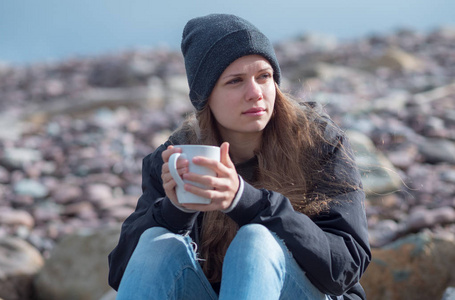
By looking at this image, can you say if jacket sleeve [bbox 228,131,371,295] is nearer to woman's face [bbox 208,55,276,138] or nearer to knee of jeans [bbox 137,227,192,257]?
knee of jeans [bbox 137,227,192,257]

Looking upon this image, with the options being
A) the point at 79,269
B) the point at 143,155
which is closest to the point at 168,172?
the point at 79,269

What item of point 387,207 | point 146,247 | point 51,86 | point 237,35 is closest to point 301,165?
point 237,35

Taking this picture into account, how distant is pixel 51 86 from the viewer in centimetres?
1398

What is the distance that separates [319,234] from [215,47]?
82 centimetres

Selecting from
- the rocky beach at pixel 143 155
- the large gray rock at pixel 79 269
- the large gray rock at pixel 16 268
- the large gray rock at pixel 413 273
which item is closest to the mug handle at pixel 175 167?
the rocky beach at pixel 143 155

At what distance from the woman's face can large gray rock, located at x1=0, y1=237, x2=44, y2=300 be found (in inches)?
87.3

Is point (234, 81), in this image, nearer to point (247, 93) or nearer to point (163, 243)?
point (247, 93)

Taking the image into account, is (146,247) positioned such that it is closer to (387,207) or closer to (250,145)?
(250,145)

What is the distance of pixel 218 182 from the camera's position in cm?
177

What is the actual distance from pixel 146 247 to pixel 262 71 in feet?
2.59

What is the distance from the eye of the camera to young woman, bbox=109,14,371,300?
1.84m

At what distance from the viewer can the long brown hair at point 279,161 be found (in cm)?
221

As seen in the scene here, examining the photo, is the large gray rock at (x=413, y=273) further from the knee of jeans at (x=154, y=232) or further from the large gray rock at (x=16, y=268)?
the large gray rock at (x=16, y=268)

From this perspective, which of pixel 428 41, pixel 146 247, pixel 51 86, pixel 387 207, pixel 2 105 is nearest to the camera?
pixel 146 247
